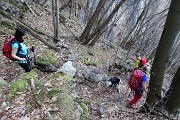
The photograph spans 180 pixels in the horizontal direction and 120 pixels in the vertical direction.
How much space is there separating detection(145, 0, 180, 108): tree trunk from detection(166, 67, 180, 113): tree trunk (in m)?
0.28

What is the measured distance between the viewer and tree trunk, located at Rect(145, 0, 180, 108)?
19.3ft

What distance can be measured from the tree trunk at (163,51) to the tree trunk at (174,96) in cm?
28

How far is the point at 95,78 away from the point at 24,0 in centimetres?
770

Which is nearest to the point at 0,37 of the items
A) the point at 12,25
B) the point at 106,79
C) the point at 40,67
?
the point at 12,25

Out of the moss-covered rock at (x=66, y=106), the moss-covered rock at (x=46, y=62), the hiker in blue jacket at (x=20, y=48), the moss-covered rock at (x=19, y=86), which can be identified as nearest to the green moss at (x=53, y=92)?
the moss-covered rock at (x=66, y=106)

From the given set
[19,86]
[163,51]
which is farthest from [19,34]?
[163,51]

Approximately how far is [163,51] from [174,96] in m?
1.25

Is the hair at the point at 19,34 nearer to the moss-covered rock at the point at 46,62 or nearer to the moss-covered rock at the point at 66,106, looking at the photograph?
the moss-covered rock at the point at 66,106

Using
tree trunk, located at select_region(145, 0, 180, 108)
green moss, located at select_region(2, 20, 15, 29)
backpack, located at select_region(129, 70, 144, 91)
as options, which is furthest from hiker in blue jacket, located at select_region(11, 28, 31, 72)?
green moss, located at select_region(2, 20, 15, 29)

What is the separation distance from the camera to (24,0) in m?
15.1

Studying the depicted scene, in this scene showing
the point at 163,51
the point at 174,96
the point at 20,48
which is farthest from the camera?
the point at 20,48

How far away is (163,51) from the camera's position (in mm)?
6168

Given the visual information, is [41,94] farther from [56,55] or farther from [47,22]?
[47,22]

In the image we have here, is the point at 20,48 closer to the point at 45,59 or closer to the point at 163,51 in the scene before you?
the point at 45,59
